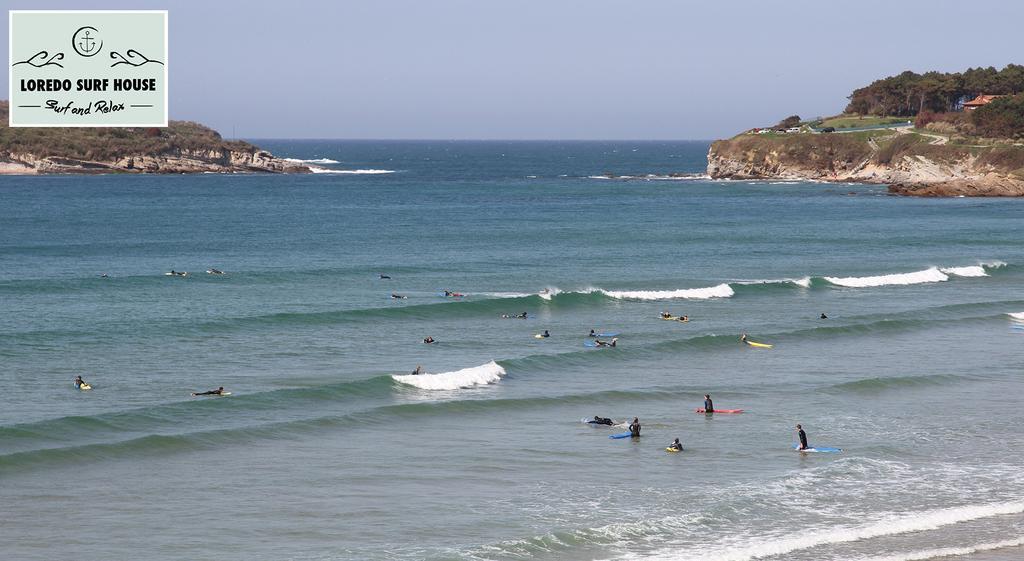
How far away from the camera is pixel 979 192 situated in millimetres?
128625

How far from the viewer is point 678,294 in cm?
5988

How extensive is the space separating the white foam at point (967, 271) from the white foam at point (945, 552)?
46.7m

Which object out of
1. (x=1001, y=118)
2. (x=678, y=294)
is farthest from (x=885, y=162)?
(x=678, y=294)

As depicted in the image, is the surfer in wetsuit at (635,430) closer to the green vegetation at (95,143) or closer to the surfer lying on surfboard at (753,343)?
the surfer lying on surfboard at (753,343)

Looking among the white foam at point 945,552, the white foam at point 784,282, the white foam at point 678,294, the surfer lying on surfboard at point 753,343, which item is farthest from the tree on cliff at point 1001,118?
the white foam at point 945,552

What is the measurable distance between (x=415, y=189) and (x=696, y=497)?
4832 inches

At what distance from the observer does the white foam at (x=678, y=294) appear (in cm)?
5916

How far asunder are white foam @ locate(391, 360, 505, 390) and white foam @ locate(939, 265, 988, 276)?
37832 mm

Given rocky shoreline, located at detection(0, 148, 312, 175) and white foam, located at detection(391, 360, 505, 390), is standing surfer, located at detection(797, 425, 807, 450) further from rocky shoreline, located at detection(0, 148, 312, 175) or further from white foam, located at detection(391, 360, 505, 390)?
rocky shoreline, located at detection(0, 148, 312, 175)

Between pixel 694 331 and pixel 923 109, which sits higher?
pixel 923 109

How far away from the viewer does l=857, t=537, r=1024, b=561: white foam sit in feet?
77.4

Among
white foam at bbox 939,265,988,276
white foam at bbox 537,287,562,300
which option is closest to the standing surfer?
white foam at bbox 537,287,562,300

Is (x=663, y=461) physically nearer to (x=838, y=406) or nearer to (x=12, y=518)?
(x=838, y=406)

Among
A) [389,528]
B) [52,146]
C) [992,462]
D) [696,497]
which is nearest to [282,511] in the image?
[389,528]
